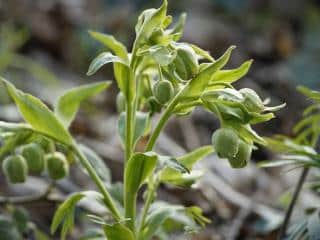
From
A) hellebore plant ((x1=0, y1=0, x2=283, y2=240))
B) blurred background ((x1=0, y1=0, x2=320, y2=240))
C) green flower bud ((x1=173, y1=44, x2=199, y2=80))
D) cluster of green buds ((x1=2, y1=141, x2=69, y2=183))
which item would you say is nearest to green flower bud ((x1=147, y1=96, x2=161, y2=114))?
hellebore plant ((x1=0, y1=0, x2=283, y2=240))

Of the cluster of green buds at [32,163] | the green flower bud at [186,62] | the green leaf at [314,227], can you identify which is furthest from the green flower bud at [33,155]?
the green leaf at [314,227]

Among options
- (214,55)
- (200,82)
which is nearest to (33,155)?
(200,82)

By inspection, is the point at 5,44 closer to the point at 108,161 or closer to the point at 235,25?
the point at 108,161

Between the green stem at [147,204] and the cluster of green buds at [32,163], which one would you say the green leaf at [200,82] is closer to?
the green stem at [147,204]

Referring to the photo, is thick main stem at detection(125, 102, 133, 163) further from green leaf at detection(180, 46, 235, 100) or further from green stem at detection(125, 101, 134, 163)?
green leaf at detection(180, 46, 235, 100)

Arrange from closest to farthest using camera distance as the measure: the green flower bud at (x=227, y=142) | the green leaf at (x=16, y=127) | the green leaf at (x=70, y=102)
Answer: the green flower bud at (x=227, y=142) < the green leaf at (x=16, y=127) < the green leaf at (x=70, y=102)

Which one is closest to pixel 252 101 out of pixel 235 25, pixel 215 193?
pixel 215 193
